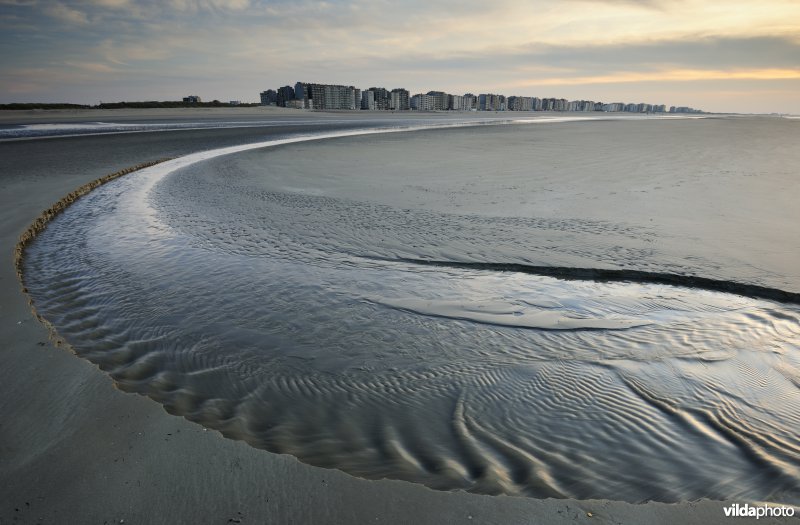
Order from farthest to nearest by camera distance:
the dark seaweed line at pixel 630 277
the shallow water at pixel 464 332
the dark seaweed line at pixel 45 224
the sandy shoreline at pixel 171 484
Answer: the dark seaweed line at pixel 630 277 → the dark seaweed line at pixel 45 224 → the shallow water at pixel 464 332 → the sandy shoreline at pixel 171 484

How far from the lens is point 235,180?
1157cm

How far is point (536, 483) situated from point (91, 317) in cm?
416

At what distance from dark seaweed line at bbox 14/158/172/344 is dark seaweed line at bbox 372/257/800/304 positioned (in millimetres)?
3510

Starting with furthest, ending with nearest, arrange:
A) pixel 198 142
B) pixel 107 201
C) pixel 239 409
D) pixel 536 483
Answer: pixel 198 142
pixel 107 201
pixel 239 409
pixel 536 483

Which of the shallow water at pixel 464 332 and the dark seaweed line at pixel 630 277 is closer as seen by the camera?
the shallow water at pixel 464 332

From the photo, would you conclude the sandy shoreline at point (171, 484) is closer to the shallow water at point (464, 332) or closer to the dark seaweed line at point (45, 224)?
the shallow water at point (464, 332)

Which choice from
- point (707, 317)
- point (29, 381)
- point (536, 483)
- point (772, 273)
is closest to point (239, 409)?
point (29, 381)

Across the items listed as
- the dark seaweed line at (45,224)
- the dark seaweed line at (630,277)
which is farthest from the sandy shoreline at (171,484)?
the dark seaweed line at (630,277)

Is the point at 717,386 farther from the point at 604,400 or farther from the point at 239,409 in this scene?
the point at 239,409

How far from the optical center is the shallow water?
255 centimetres

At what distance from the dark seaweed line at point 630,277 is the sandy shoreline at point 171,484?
330 centimetres

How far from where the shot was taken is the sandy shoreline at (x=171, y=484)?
6.68ft

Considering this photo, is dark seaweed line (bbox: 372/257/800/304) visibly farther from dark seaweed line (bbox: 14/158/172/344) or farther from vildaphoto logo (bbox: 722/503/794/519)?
dark seaweed line (bbox: 14/158/172/344)

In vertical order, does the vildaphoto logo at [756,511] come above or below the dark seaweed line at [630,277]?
below
